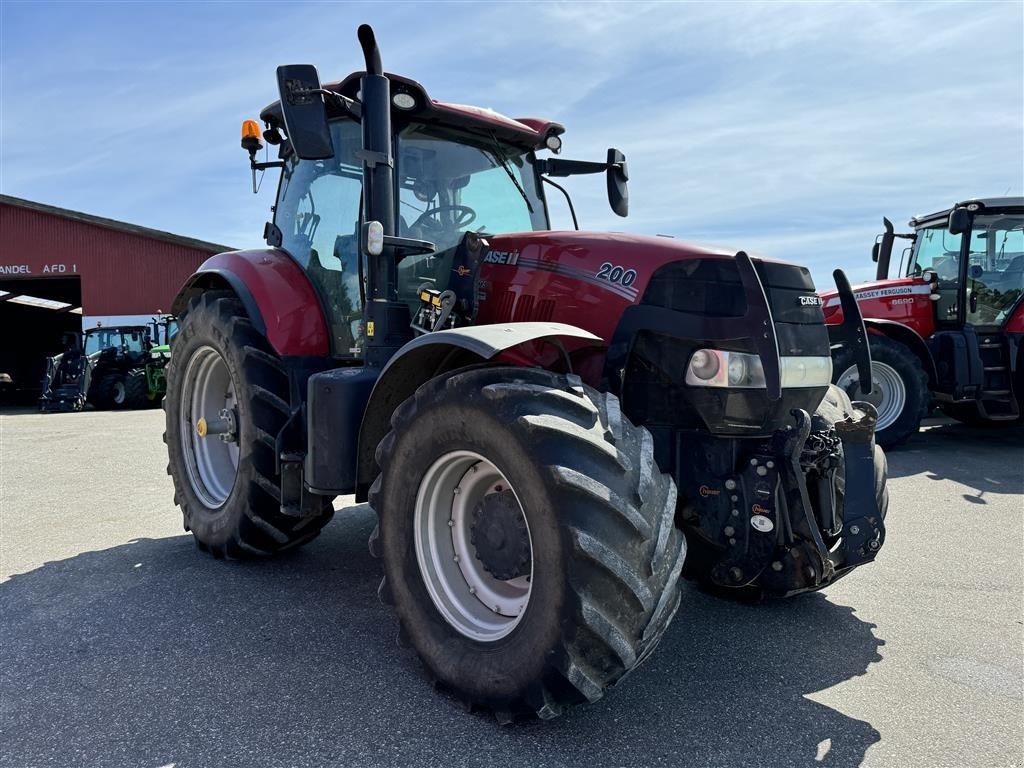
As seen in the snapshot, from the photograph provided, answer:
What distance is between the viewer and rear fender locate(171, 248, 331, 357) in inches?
150

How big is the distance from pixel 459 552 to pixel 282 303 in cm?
177

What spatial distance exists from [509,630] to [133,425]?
38.3 ft

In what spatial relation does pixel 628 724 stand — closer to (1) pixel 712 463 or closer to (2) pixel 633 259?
(1) pixel 712 463

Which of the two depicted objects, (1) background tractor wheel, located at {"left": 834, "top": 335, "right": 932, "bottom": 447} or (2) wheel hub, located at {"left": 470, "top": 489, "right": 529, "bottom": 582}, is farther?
(1) background tractor wheel, located at {"left": 834, "top": 335, "right": 932, "bottom": 447}

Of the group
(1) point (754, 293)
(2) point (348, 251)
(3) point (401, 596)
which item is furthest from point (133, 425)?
(1) point (754, 293)

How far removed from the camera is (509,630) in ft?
8.00

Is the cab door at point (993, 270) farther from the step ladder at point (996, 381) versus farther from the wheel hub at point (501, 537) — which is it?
the wheel hub at point (501, 537)

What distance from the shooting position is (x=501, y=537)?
257 centimetres

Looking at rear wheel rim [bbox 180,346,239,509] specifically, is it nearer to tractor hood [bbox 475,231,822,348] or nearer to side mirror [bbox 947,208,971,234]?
tractor hood [bbox 475,231,822,348]

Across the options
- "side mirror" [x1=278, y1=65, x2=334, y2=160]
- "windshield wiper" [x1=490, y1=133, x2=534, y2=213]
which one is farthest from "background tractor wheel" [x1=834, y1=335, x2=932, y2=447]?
"side mirror" [x1=278, y1=65, x2=334, y2=160]

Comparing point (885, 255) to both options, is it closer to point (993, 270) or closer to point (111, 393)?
point (993, 270)

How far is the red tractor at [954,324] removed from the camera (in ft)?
26.9

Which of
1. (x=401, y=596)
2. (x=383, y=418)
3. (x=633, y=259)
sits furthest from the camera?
(x=383, y=418)

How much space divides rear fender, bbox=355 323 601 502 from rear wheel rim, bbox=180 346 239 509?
5.22 feet
